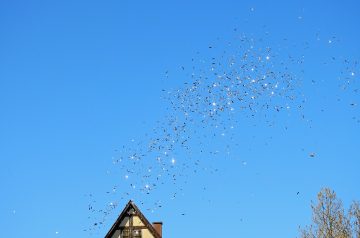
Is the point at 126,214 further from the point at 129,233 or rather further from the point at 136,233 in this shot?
the point at 136,233

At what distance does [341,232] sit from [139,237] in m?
14.4

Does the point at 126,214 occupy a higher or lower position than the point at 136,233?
higher

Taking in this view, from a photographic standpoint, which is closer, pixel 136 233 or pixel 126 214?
pixel 136 233

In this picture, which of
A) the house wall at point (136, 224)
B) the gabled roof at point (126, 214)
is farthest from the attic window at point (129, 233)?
the gabled roof at point (126, 214)

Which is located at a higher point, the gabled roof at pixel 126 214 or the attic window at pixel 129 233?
the gabled roof at pixel 126 214

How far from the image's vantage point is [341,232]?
2591 cm

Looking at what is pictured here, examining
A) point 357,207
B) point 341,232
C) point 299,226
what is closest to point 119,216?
point 299,226

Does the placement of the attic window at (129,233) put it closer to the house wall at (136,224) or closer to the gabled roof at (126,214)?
the house wall at (136,224)

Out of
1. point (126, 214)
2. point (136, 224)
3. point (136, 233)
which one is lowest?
point (136, 233)

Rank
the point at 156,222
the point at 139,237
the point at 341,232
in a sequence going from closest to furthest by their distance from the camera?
the point at 139,237
the point at 156,222
the point at 341,232

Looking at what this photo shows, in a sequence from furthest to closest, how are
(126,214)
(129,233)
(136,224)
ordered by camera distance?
(126,214)
(136,224)
(129,233)

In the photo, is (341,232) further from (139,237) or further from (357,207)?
(139,237)

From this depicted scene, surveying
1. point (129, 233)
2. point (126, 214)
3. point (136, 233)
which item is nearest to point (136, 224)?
point (136, 233)

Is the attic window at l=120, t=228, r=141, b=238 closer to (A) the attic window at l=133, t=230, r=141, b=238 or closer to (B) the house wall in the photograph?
(A) the attic window at l=133, t=230, r=141, b=238
